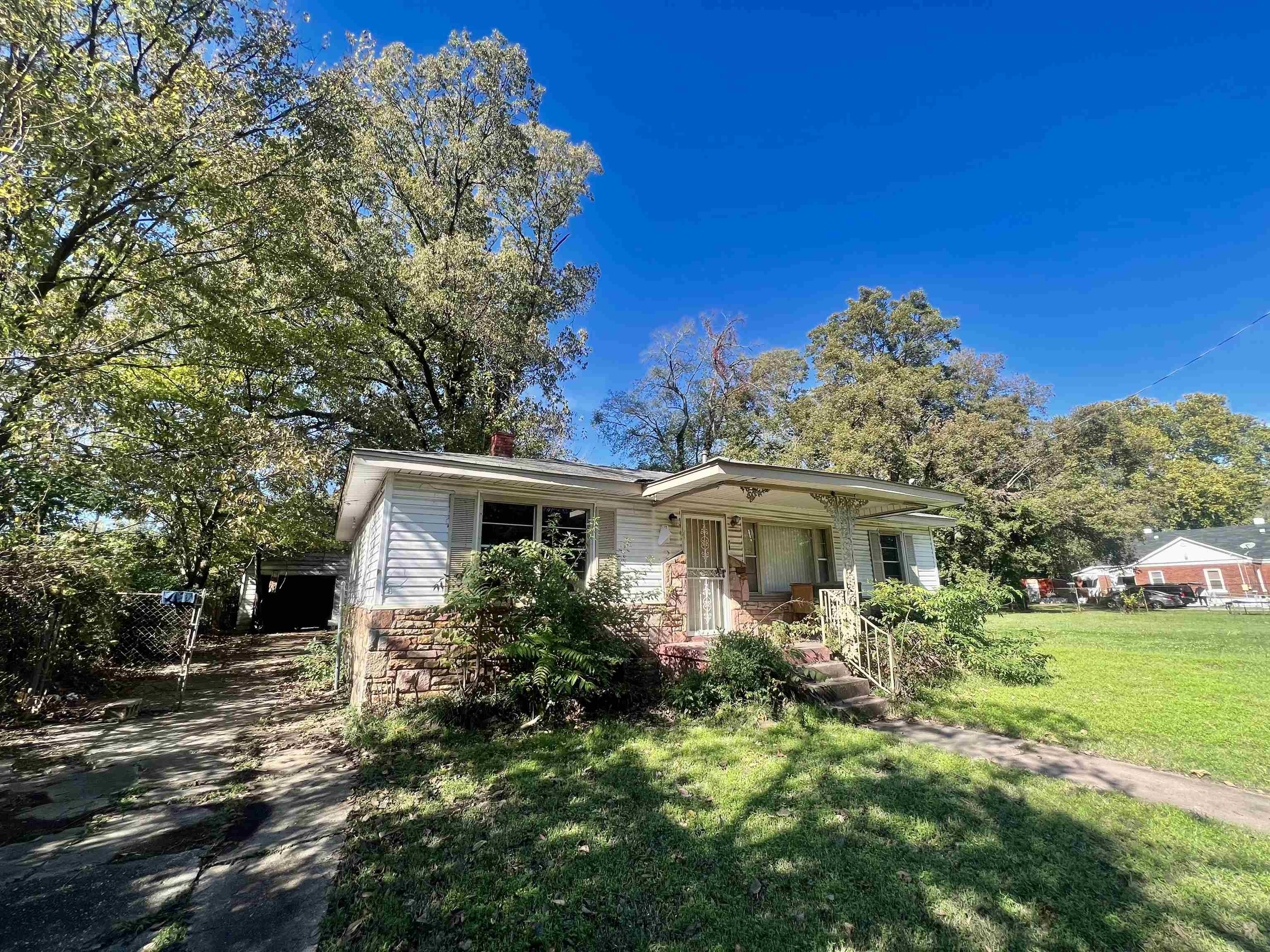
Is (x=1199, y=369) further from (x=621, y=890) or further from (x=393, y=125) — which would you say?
(x=393, y=125)

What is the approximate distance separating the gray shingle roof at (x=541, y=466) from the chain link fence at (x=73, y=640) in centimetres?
427

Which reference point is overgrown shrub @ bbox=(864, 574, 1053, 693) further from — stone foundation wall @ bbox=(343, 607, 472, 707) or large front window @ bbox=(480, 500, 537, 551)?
stone foundation wall @ bbox=(343, 607, 472, 707)

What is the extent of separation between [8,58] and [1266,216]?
2441 centimetres

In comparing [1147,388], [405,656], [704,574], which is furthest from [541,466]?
[1147,388]

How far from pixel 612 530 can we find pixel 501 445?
147 inches

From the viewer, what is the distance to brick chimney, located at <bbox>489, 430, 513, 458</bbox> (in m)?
10.9

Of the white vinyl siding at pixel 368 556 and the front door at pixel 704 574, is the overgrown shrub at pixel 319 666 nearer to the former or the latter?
the white vinyl siding at pixel 368 556

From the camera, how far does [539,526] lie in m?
8.16

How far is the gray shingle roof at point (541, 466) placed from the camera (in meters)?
7.13

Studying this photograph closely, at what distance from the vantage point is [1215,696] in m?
7.04

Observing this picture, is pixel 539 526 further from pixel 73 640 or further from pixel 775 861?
pixel 73 640

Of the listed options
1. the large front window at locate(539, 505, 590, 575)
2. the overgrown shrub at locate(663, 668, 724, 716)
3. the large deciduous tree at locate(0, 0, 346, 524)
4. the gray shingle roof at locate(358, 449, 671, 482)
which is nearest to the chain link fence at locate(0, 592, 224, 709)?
the large deciduous tree at locate(0, 0, 346, 524)

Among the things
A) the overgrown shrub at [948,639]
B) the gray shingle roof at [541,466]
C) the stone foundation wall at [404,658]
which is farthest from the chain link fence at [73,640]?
the overgrown shrub at [948,639]

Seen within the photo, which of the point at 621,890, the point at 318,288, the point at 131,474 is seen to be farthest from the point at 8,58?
the point at 621,890
